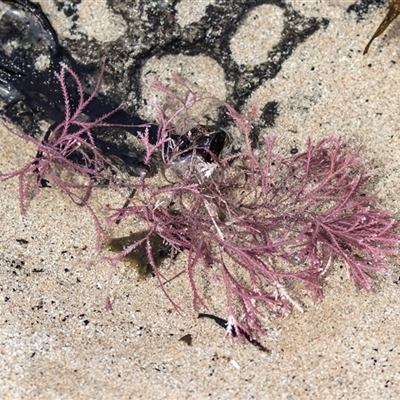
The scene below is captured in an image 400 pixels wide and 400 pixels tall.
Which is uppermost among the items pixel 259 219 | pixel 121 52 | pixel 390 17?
pixel 390 17

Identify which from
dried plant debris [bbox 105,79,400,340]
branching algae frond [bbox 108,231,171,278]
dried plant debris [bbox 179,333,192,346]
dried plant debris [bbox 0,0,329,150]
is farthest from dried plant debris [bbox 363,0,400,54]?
dried plant debris [bbox 179,333,192,346]

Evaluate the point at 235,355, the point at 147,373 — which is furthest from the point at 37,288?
the point at 235,355

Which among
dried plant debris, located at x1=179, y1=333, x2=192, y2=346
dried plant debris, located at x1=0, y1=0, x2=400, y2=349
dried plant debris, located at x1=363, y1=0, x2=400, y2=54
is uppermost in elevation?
dried plant debris, located at x1=363, y1=0, x2=400, y2=54

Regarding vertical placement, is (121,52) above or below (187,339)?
above

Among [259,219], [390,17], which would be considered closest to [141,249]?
[259,219]

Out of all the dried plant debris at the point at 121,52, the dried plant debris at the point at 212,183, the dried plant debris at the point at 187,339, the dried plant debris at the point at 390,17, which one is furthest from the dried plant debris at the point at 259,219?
the dried plant debris at the point at 390,17

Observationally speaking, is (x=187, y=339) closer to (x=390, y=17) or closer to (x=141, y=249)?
(x=141, y=249)

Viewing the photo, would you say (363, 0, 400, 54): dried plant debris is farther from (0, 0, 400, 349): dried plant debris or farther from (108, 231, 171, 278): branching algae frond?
(108, 231, 171, 278): branching algae frond

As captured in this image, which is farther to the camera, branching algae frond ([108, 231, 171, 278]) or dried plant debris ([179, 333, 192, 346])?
branching algae frond ([108, 231, 171, 278])

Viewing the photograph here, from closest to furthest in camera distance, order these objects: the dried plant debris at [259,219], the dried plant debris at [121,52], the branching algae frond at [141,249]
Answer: the dried plant debris at [259,219] < the branching algae frond at [141,249] < the dried plant debris at [121,52]

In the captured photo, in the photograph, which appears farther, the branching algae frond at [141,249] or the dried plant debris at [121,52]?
the dried plant debris at [121,52]

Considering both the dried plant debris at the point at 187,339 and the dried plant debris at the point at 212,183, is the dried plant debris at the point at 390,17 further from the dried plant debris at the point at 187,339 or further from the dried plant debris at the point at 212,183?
the dried plant debris at the point at 187,339
